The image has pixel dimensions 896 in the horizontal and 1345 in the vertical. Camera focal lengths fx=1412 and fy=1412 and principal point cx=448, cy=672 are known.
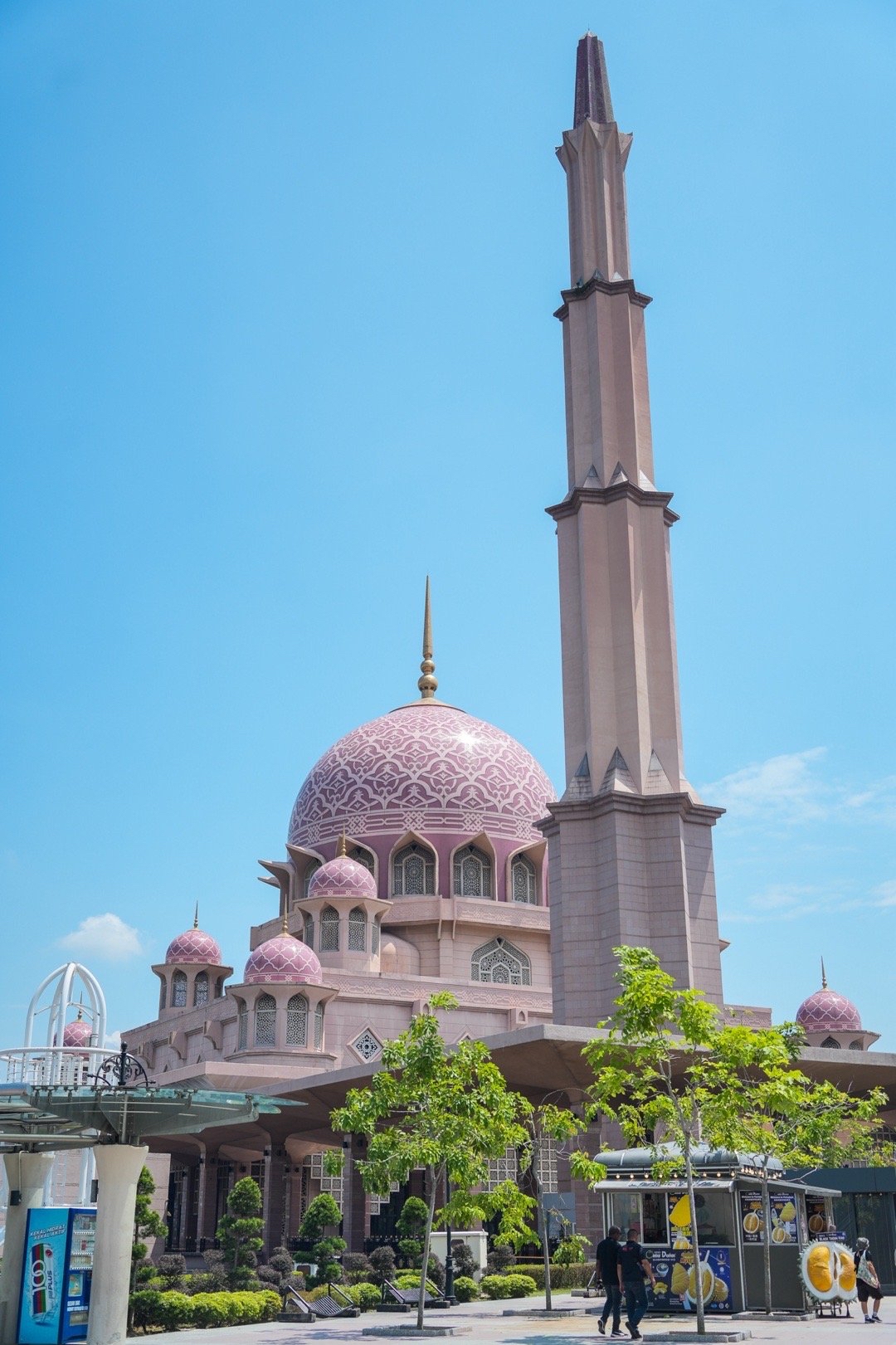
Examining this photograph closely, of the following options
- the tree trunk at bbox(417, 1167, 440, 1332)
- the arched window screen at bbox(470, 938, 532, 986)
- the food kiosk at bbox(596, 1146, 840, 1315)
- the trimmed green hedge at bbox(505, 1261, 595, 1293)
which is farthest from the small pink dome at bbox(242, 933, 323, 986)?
the food kiosk at bbox(596, 1146, 840, 1315)

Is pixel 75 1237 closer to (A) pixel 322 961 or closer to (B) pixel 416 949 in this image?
(A) pixel 322 961

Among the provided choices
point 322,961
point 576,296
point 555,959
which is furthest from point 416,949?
→ point 576,296

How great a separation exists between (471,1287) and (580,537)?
17566 millimetres

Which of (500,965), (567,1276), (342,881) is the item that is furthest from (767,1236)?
(500,965)

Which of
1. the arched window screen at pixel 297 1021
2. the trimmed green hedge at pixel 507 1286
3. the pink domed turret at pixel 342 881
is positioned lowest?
the trimmed green hedge at pixel 507 1286

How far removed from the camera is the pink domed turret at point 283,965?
3909 cm

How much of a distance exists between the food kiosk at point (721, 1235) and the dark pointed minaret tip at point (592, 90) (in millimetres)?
29779

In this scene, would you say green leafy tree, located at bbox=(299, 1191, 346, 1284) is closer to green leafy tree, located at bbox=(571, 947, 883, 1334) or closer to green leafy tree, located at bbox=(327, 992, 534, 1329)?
green leafy tree, located at bbox=(327, 992, 534, 1329)

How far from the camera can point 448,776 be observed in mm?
48969

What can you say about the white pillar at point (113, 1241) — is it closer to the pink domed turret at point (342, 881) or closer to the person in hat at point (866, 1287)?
the person in hat at point (866, 1287)

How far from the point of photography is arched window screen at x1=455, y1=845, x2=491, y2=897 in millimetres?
47219

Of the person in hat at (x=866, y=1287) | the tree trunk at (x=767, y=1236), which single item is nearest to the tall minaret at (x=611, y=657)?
the person in hat at (x=866, y=1287)

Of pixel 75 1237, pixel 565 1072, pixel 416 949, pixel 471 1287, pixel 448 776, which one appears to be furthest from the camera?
pixel 448 776

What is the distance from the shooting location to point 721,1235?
59.6 ft
